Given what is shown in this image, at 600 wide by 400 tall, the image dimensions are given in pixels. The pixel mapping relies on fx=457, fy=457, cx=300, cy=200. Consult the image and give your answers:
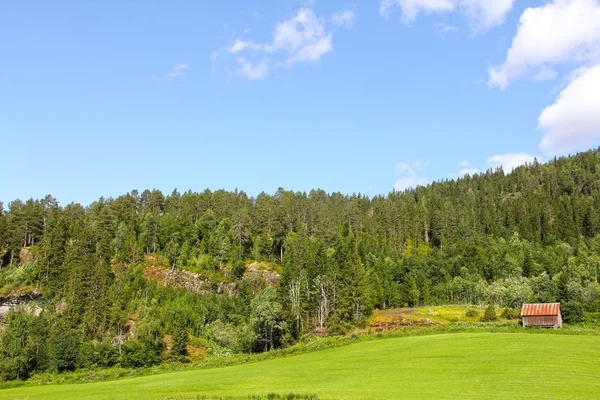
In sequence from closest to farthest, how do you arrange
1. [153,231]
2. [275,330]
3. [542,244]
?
[275,330], [153,231], [542,244]

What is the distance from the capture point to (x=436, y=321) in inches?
3959

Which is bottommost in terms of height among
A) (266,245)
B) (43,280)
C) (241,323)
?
(241,323)

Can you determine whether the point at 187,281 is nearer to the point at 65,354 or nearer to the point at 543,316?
the point at 65,354

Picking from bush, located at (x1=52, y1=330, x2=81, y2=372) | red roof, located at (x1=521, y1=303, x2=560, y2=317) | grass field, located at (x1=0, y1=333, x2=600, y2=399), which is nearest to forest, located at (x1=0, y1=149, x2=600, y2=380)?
bush, located at (x1=52, y1=330, x2=81, y2=372)

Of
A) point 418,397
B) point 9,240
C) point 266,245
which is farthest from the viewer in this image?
point 266,245

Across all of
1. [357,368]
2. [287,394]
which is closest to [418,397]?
[287,394]

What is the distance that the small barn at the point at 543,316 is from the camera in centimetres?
7810

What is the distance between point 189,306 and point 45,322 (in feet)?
106

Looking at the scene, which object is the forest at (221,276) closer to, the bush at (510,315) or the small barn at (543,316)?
the bush at (510,315)

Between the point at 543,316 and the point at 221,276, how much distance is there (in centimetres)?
8769

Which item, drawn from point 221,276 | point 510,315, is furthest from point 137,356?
point 510,315

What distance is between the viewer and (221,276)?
449 feet

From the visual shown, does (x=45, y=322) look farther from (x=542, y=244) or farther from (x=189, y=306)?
(x=542, y=244)

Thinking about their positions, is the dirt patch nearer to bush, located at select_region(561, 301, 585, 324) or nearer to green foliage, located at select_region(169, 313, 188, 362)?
green foliage, located at select_region(169, 313, 188, 362)
